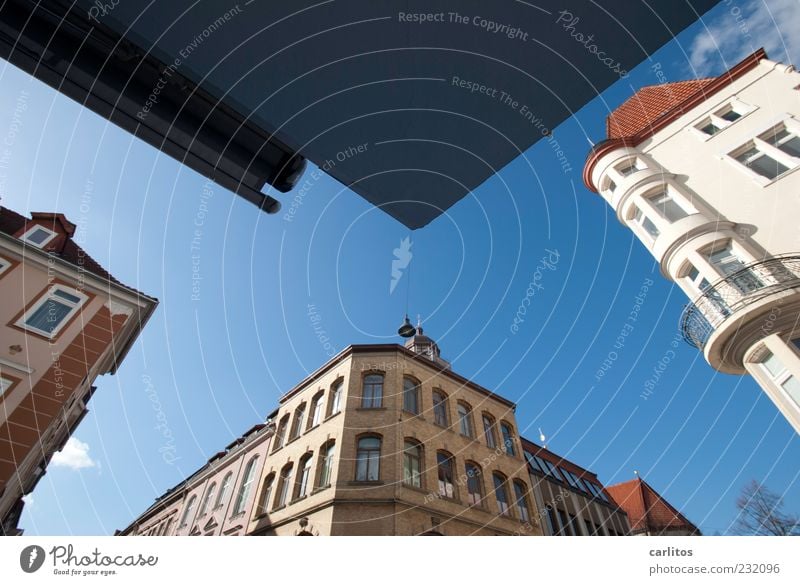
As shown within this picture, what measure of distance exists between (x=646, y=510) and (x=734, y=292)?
66.5ft

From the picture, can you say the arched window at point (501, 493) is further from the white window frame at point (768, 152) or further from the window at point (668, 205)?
the white window frame at point (768, 152)

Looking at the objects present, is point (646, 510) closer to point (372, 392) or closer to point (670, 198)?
point (372, 392)

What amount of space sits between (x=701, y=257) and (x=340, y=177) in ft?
30.9

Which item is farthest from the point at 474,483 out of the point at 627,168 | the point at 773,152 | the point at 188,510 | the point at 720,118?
the point at 188,510

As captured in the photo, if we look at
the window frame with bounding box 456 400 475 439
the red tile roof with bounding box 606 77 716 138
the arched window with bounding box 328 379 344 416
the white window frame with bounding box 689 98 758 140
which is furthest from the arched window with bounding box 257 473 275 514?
the white window frame with bounding box 689 98 758 140

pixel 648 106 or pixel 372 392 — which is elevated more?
pixel 648 106

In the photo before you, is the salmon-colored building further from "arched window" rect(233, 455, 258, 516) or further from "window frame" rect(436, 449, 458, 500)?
"window frame" rect(436, 449, 458, 500)

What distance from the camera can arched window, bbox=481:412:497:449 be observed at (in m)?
13.6

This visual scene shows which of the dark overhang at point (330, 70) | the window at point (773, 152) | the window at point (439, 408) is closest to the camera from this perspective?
the dark overhang at point (330, 70)

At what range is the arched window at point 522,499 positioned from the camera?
1350 centimetres

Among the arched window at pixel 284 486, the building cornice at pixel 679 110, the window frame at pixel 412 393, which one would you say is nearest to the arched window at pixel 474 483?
the window frame at pixel 412 393

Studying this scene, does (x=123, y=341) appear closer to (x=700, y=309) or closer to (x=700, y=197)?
(x=700, y=309)

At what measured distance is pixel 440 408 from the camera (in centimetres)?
1338

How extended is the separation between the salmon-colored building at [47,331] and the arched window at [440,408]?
1012cm
